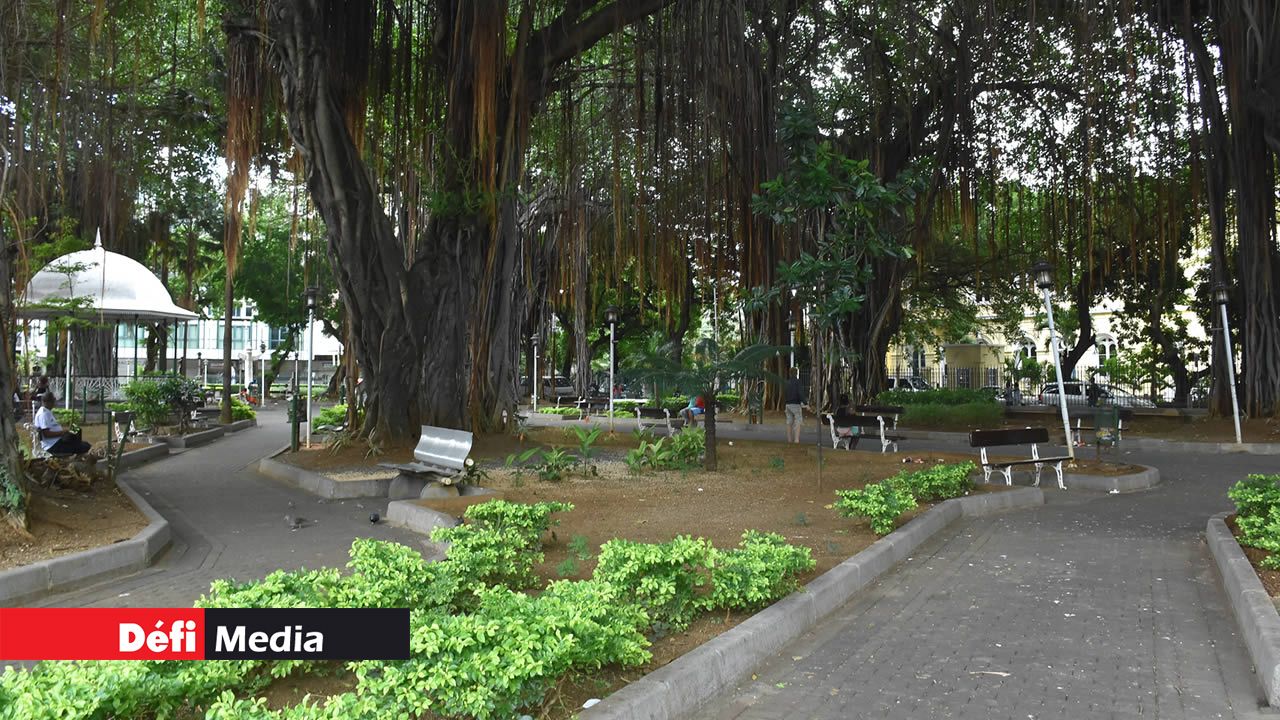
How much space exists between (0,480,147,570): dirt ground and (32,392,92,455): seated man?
1693 mm

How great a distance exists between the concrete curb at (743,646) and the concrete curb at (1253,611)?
2069 mm

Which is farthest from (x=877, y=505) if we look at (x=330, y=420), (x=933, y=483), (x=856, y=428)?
(x=330, y=420)

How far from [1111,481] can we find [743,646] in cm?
820

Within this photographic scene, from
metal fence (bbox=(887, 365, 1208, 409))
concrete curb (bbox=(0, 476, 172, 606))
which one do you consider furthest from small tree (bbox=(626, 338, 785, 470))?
metal fence (bbox=(887, 365, 1208, 409))

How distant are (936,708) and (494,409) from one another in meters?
11.1

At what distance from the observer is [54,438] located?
10.5 meters

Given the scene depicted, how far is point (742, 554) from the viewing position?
16.3ft

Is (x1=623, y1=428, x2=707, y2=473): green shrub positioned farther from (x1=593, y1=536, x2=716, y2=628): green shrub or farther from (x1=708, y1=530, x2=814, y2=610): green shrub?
(x1=593, y1=536, x2=716, y2=628): green shrub

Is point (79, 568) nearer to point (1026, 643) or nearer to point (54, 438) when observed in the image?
point (54, 438)

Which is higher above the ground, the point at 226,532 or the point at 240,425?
the point at 240,425

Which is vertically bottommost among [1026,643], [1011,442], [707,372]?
[1026,643]

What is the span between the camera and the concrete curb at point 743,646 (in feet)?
10.8

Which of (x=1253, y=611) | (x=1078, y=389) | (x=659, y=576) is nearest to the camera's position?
(x=1253, y=611)

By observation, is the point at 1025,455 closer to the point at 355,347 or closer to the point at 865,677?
the point at 355,347
